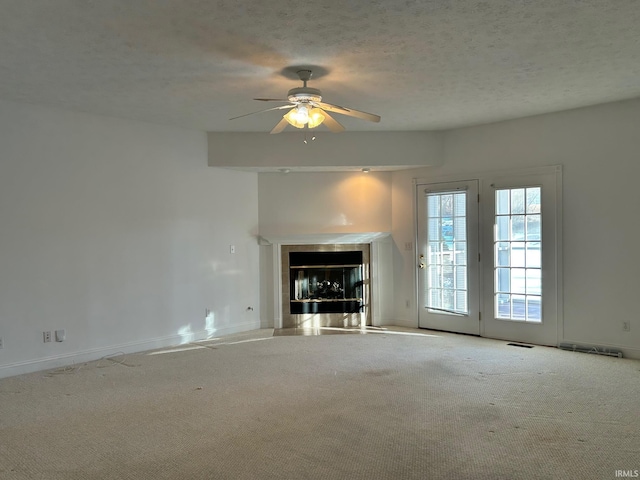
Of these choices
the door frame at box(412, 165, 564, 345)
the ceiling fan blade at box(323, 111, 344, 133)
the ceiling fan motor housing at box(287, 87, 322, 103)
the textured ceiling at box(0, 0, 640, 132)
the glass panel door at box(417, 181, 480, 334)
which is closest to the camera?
the textured ceiling at box(0, 0, 640, 132)

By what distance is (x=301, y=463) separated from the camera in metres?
3.04

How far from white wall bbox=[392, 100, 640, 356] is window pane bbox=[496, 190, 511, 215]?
12.6 inches

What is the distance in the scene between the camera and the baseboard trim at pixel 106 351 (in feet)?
16.7

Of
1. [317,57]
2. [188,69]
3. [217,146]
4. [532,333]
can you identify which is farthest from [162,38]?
[532,333]

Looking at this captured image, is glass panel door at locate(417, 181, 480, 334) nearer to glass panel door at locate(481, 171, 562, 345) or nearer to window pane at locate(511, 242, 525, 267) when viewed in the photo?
glass panel door at locate(481, 171, 562, 345)

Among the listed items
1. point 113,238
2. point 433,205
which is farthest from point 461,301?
point 113,238

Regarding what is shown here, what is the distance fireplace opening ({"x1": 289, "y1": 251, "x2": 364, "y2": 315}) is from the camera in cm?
753

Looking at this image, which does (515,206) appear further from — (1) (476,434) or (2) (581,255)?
(1) (476,434)

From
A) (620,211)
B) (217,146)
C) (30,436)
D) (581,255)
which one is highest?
Answer: (217,146)

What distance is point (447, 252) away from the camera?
22.8 feet

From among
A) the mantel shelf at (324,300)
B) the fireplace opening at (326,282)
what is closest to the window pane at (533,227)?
the fireplace opening at (326,282)

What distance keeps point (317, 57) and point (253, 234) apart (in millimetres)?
3834

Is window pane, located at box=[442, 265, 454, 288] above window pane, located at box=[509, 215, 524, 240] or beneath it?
beneath

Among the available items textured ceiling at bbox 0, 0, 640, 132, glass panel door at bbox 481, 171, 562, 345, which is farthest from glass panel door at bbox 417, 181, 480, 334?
textured ceiling at bbox 0, 0, 640, 132
